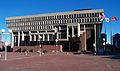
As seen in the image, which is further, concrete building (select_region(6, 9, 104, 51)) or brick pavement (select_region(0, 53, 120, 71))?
concrete building (select_region(6, 9, 104, 51))

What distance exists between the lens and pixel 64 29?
472 ft

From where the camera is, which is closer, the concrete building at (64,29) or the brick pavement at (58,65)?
the brick pavement at (58,65)

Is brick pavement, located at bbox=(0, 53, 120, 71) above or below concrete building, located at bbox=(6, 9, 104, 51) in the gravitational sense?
below

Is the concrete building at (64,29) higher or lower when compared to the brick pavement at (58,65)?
higher

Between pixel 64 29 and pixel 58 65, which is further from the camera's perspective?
pixel 64 29

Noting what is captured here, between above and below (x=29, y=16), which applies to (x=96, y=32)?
below

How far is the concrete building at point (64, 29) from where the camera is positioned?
444 ft

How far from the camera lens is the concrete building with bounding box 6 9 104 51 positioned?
13523 cm

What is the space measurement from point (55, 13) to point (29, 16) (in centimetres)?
2044

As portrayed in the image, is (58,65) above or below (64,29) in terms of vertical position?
below

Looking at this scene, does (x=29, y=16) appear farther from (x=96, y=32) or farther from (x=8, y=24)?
(x=96, y=32)

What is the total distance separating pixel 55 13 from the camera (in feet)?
485

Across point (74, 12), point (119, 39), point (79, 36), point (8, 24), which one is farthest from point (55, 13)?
point (119, 39)

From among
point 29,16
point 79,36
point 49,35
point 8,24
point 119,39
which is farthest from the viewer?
point 119,39
